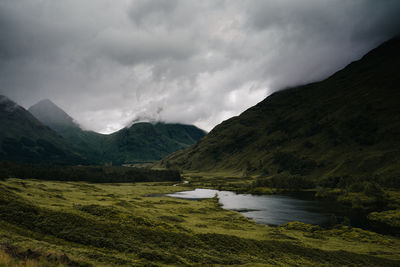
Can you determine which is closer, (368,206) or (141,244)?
(141,244)

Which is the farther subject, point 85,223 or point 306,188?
point 306,188

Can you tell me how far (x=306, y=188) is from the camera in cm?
19888

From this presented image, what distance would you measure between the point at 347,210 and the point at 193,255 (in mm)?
95171

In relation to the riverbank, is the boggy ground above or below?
above

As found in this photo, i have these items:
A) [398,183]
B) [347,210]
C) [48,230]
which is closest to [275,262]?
[48,230]

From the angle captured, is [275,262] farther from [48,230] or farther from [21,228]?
[21,228]

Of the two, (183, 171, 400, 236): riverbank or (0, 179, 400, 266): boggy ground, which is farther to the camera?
(183, 171, 400, 236): riverbank

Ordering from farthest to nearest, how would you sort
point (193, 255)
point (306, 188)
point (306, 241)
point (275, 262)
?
1. point (306, 188)
2. point (306, 241)
3. point (275, 262)
4. point (193, 255)

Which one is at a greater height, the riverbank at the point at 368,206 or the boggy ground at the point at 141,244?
the boggy ground at the point at 141,244

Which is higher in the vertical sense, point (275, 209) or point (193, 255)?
point (193, 255)

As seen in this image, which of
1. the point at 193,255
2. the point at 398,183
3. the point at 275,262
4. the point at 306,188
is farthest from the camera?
the point at 306,188

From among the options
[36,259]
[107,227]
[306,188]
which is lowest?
[306,188]

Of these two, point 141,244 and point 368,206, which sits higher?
point 141,244

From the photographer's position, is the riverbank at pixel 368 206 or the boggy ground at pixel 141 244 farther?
the riverbank at pixel 368 206
